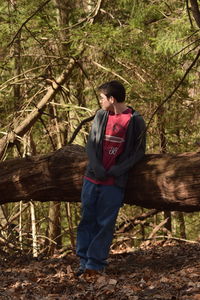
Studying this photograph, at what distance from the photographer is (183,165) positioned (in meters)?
4.86

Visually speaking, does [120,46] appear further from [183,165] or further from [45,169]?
[183,165]

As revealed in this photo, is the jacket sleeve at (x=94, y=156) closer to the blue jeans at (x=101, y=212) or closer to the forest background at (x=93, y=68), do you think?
the blue jeans at (x=101, y=212)

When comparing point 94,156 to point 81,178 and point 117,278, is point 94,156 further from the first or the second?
point 117,278

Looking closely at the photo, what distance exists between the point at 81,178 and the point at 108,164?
492 mm

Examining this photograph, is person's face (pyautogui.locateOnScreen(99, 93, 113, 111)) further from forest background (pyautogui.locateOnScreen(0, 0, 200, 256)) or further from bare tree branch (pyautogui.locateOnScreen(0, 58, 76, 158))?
bare tree branch (pyautogui.locateOnScreen(0, 58, 76, 158))

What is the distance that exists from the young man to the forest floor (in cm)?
32

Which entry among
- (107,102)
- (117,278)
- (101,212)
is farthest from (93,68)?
(117,278)

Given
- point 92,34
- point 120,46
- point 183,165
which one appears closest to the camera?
point 183,165

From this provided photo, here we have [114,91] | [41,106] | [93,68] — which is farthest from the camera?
[93,68]

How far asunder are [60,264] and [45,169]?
3.99ft

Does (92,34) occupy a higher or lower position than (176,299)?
higher

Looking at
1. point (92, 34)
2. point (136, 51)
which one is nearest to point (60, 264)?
point (92, 34)

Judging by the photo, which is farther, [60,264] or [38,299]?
[60,264]

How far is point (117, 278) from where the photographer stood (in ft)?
16.9
